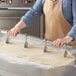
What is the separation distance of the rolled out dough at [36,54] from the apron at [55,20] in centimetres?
25

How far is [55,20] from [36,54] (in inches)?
15.0

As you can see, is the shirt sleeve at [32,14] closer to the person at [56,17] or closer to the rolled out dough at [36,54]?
the person at [56,17]

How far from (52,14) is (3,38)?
33 centimetres

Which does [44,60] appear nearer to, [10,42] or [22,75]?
[22,75]

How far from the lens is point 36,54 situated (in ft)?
3.84

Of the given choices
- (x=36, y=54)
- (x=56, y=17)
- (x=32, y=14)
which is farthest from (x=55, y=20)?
(x=36, y=54)

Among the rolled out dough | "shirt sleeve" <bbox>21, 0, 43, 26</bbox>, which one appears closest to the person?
"shirt sleeve" <bbox>21, 0, 43, 26</bbox>

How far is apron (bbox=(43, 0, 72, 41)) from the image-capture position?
4.82ft

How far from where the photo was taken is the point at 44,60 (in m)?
1.08

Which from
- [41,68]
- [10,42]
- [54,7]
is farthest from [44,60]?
[54,7]

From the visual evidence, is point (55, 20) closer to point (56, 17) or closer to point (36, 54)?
point (56, 17)

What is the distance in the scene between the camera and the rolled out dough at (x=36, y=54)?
3.50 ft

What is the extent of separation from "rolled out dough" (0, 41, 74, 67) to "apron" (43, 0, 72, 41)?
25 cm

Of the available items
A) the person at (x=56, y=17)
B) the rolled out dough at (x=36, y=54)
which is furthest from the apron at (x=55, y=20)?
the rolled out dough at (x=36, y=54)
